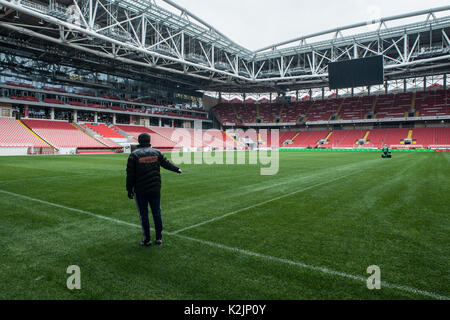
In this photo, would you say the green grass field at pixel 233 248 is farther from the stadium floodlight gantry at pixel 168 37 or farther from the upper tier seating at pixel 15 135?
the upper tier seating at pixel 15 135

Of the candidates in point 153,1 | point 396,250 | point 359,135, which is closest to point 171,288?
point 396,250

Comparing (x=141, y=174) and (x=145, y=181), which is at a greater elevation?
(x=141, y=174)

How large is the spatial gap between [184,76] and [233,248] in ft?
195

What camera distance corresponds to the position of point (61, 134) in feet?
137

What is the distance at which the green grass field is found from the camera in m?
3.03

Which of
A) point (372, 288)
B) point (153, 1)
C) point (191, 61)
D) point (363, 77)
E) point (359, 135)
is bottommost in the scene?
point (372, 288)

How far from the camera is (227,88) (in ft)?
233

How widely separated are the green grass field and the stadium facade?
95.4ft

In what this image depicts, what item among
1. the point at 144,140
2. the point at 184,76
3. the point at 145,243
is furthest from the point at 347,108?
the point at 145,243

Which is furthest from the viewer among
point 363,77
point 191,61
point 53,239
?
point 191,61

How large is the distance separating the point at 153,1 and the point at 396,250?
127 feet

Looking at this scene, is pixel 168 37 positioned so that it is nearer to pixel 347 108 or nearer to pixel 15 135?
pixel 15 135

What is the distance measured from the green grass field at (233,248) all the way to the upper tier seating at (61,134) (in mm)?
35691

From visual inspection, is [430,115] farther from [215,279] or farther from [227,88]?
[215,279]
